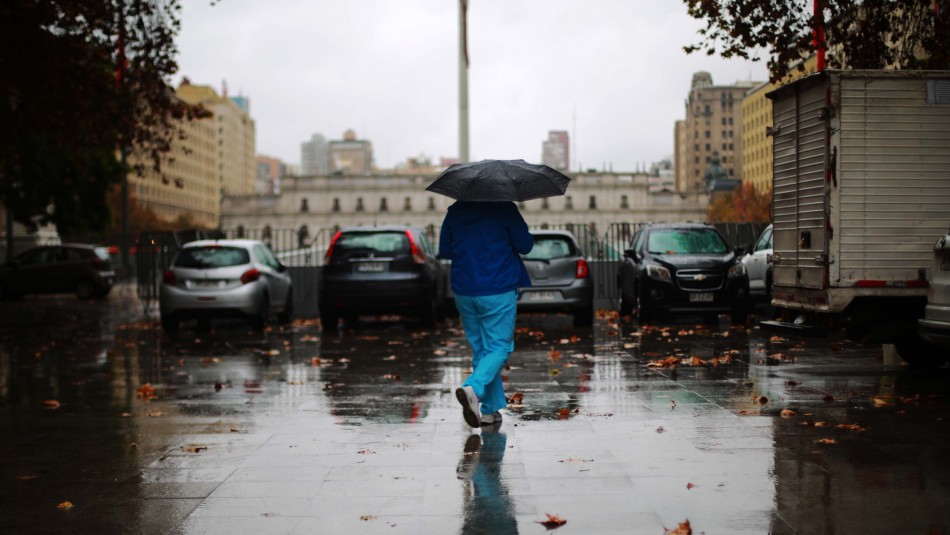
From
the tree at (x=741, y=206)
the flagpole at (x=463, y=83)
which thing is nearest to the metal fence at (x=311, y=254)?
the flagpole at (x=463, y=83)

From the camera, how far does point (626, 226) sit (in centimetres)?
2642

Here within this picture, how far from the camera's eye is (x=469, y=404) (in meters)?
7.92

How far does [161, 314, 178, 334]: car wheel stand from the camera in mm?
19062

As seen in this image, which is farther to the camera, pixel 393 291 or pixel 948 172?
pixel 393 291

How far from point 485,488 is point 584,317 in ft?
43.1

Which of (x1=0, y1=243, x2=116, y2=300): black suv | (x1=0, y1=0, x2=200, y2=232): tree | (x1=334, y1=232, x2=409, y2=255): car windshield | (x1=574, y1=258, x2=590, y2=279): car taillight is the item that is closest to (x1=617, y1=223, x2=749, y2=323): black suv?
(x1=574, y1=258, x2=590, y2=279): car taillight

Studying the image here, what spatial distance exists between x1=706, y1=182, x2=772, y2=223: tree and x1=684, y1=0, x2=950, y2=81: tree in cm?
10531

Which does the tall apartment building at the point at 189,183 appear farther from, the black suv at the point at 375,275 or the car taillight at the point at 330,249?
the black suv at the point at 375,275

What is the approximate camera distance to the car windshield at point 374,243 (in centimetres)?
1858

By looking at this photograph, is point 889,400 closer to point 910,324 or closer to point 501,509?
point 910,324

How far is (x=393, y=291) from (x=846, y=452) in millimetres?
11940

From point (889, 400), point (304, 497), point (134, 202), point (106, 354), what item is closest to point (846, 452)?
point (889, 400)

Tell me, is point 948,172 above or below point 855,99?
below

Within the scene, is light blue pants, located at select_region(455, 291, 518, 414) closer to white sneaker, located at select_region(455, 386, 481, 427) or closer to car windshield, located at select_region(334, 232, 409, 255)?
white sneaker, located at select_region(455, 386, 481, 427)
